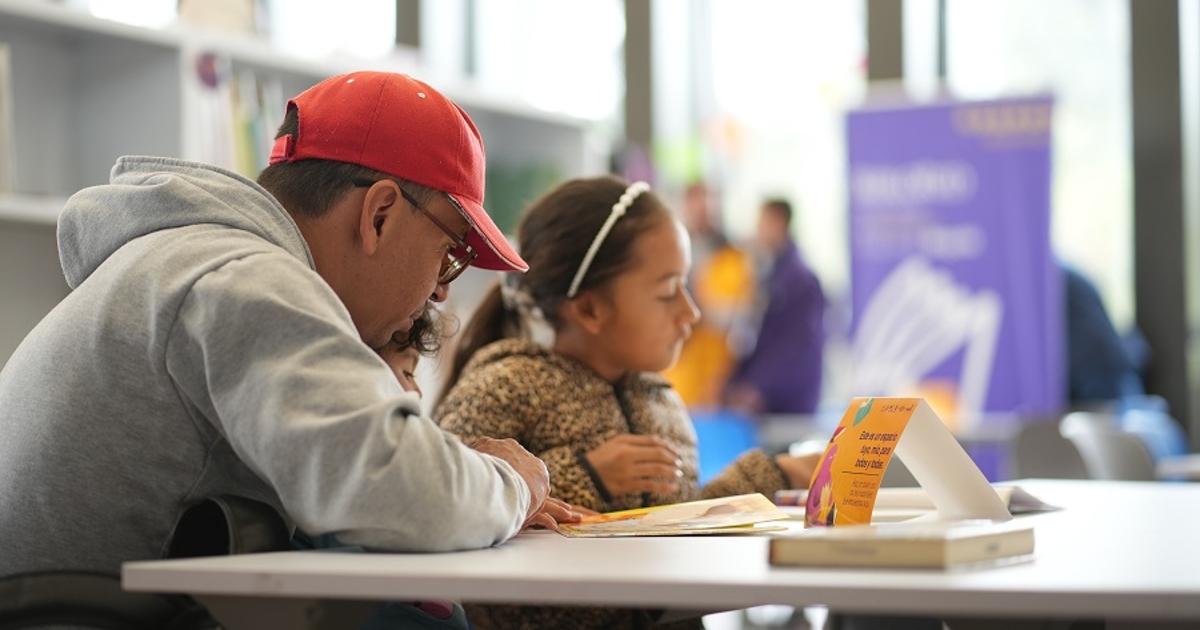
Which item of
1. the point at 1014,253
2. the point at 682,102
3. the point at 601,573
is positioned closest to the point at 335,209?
the point at 601,573

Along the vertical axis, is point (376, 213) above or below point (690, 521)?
above

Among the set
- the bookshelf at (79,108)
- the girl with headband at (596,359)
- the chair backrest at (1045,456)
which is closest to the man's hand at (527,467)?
the girl with headband at (596,359)

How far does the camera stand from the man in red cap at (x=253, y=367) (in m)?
1.25

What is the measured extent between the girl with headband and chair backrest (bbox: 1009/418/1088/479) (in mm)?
1281

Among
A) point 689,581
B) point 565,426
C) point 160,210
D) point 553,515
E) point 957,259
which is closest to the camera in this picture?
point 689,581

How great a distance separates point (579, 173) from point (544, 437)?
299 centimetres

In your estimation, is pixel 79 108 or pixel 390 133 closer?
pixel 390 133

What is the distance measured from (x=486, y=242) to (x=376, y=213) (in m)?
0.14

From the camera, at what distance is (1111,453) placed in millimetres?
3645

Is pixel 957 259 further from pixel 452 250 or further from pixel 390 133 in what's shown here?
pixel 390 133

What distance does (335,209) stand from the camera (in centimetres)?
157

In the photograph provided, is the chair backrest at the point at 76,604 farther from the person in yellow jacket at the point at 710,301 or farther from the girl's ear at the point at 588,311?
the person in yellow jacket at the point at 710,301

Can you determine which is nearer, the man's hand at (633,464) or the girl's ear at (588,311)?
the man's hand at (633,464)

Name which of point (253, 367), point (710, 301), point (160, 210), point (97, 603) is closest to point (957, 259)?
point (710, 301)
